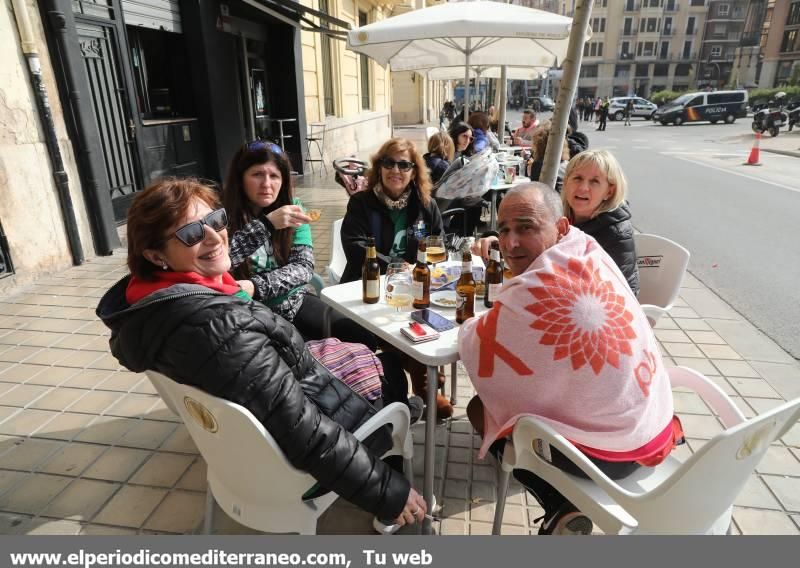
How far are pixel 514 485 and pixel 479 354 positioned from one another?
43.6 inches

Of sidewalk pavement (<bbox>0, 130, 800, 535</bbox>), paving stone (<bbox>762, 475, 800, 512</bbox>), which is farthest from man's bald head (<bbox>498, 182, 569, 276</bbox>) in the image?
paving stone (<bbox>762, 475, 800, 512</bbox>)

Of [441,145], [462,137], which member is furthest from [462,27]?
[462,137]

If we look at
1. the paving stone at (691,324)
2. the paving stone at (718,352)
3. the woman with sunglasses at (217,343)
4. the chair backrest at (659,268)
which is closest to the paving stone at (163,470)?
the woman with sunglasses at (217,343)

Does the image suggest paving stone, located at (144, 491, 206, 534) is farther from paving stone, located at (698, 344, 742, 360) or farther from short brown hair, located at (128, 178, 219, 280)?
paving stone, located at (698, 344, 742, 360)

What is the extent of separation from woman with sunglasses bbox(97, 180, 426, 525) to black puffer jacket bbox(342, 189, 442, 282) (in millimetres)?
1422

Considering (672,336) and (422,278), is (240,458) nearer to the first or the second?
(422,278)

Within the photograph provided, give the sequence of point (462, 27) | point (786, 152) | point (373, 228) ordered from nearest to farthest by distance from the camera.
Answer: point (373, 228)
point (462, 27)
point (786, 152)

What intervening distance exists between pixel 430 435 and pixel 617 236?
4.56 ft

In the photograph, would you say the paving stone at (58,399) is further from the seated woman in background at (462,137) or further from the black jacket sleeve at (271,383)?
the seated woman in background at (462,137)

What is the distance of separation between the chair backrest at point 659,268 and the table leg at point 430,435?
1.60 metres

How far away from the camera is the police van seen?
25766 millimetres

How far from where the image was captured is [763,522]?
2.12 meters

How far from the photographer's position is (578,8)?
295 centimetres
